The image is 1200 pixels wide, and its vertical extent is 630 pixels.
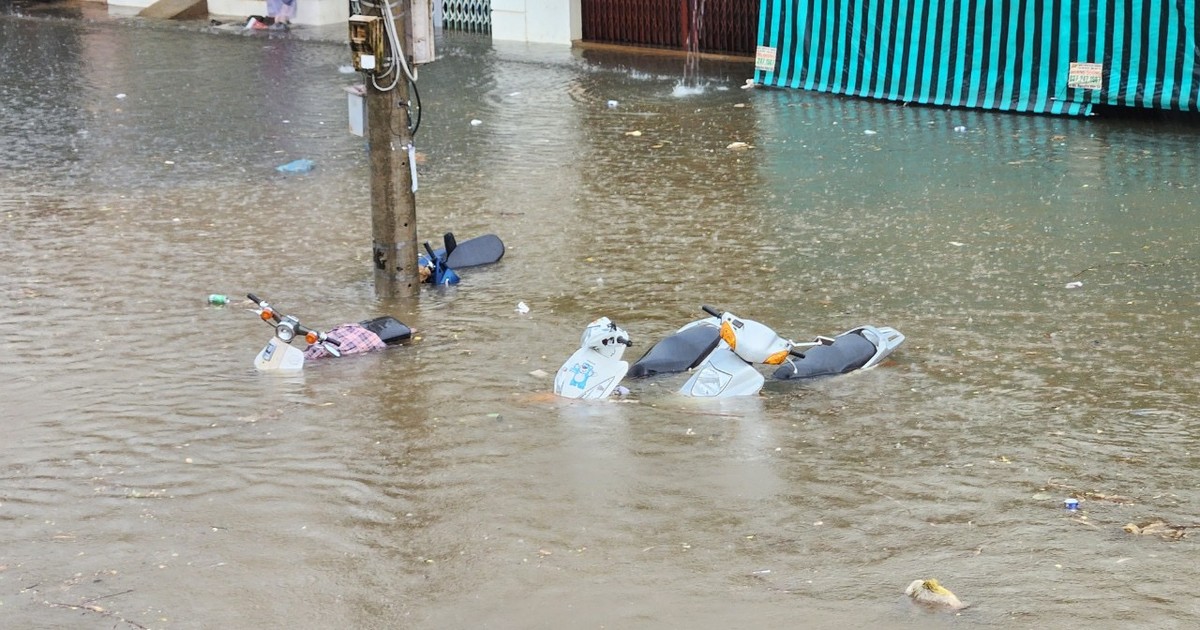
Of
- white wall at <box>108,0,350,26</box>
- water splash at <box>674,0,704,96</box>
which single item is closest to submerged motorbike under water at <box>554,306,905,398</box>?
water splash at <box>674,0,704,96</box>

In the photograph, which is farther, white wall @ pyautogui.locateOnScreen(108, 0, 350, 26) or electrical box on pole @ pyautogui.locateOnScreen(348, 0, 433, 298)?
white wall @ pyautogui.locateOnScreen(108, 0, 350, 26)

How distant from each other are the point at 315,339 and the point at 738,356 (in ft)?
7.12

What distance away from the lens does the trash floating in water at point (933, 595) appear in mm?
4211

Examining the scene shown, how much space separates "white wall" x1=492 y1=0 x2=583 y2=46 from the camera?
61.4 feet

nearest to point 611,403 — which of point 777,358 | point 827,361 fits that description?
point 777,358

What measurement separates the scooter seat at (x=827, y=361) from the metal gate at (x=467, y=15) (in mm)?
14511

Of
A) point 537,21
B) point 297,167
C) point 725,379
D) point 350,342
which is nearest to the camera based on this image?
point 725,379

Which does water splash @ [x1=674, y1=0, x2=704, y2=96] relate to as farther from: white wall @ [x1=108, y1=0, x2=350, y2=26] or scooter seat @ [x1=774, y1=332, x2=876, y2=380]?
scooter seat @ [x1=774, y1=332, x2=876, y2=380]

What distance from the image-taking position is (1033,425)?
5793mm

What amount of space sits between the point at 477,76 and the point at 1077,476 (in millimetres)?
12101

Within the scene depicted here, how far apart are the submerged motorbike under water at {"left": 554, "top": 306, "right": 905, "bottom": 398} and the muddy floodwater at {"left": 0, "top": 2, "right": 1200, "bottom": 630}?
11 cm

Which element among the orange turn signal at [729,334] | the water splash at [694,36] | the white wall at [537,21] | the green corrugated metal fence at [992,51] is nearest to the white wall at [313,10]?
the white wall at [537,21]

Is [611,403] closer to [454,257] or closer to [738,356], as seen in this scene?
[738,356]

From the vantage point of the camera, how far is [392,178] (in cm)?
798
